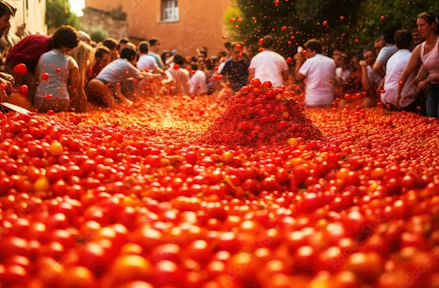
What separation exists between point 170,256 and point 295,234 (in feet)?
2.02

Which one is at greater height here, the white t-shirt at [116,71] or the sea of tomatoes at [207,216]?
the white t-shirt at [116,71]

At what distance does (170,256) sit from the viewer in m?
Result: 1.83

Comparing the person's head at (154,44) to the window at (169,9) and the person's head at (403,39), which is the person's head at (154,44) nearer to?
the person's head at (403,39)

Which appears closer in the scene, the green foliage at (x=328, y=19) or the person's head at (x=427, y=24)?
the person's head at (x=427, y=24)

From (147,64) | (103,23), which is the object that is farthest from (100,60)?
(103,23)

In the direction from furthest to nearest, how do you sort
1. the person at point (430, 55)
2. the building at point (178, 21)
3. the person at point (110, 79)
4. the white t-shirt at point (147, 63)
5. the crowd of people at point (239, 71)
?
1. the building at point (178, 21)
2. the white t-shirt at point (147, 63)
3. the person at point (110, 79)
4. the crowd of people at point (239, 71)
5. the person at point (430, 55)

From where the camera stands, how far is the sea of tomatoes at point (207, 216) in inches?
67.6

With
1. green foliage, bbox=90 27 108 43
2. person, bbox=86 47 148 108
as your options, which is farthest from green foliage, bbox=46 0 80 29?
person, bbox=86 47 148 108

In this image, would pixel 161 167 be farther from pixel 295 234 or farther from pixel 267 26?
pixel 267 26

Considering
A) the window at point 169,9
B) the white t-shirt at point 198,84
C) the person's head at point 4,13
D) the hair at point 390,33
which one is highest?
the window at point 169,9

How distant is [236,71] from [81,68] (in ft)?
12.4

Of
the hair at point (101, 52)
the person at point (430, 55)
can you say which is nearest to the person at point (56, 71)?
the hair at point (101, 52)

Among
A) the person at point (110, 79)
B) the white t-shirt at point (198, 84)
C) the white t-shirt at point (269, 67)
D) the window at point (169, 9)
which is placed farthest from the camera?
the window at point (169, 9)

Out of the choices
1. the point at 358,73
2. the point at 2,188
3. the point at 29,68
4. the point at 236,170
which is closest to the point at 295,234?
the point at 236,170
